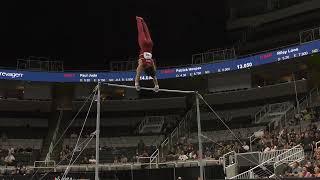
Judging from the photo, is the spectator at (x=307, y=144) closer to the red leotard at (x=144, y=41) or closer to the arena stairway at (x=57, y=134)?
the red leotard at (x=144, y=41)

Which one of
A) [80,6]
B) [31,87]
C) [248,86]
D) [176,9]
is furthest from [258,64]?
[31,87]

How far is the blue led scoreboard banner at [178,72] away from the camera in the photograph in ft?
81.3

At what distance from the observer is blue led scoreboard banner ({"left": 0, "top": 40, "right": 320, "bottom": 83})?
24.8 m

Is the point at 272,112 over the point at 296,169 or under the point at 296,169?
over

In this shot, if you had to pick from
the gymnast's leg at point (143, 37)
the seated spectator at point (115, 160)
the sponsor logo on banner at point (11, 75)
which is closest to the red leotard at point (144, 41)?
the gymnast's leg at point (143, 37)

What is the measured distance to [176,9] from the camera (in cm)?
3081

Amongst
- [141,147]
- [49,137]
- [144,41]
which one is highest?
[144,41]

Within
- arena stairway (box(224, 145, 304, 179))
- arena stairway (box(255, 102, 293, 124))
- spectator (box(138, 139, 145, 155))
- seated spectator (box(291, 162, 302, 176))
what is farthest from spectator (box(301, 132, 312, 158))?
spectator (box(138, 139, 145, 155))

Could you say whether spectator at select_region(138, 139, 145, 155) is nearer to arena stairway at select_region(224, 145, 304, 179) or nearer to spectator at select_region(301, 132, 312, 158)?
arena stairway at select_region(224, 145, 304, 179)

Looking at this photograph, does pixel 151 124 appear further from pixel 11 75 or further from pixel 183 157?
pixel 11 75

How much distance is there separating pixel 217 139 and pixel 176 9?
29.3 ft

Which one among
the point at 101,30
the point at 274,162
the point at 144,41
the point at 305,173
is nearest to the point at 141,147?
the point at 101,30

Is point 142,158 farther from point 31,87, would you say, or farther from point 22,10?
point 22,10

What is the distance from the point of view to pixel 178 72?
2802cm
